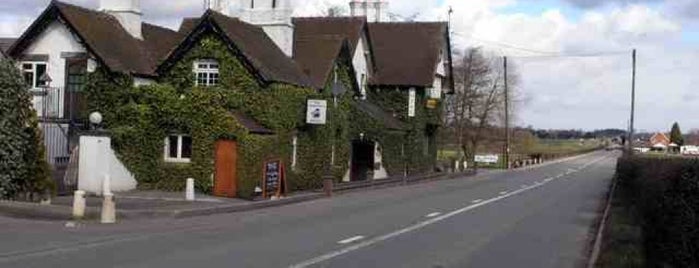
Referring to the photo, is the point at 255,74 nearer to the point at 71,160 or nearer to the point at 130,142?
the point at 130,142

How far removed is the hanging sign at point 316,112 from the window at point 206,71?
3637mm

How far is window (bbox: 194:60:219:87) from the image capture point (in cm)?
3547

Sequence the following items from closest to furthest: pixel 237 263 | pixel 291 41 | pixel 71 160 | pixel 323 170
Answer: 1. pixel 237 263
2. pixel 71 160
3. pixel 323 170
4. pixel 291 41

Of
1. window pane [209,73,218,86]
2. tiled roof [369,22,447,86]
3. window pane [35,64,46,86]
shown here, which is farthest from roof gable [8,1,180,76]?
tiled roof [369,22,447,86]

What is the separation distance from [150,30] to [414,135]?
20.6 meters

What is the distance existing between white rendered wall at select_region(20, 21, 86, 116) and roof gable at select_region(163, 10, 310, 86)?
3.33 m

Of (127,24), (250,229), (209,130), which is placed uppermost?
(127,24)

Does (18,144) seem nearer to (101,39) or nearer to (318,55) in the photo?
(101,39)

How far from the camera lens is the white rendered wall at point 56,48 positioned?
34906mm

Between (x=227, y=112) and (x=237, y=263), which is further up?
(x=227, y=112)

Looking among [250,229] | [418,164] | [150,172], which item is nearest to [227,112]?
[150,172]

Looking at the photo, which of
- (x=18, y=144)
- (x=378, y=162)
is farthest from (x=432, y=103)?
(x=18, y=144)

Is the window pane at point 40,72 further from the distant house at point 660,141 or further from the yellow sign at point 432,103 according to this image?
the distant house at point 660,141

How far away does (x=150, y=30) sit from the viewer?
39906mm
